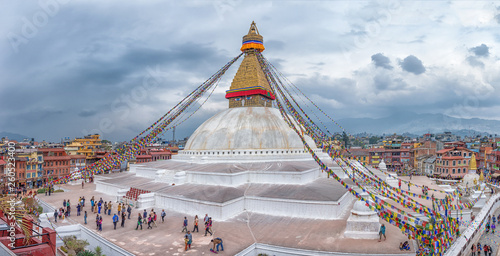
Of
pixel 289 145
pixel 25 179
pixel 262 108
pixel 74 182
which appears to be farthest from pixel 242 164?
pixel 25 179

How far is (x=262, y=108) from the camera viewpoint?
25.1 m

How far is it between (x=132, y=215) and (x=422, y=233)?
12.2 metres

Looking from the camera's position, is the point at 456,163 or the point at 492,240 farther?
the point at 456,163

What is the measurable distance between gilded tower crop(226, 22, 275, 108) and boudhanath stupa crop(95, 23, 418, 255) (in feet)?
0.18

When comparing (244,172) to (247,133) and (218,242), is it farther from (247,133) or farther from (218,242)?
(218,242)

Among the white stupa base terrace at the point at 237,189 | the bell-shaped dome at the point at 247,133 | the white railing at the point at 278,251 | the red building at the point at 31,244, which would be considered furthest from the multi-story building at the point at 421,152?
the red building at the point at 31,244

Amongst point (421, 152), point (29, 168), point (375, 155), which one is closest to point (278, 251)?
point (29, 168)

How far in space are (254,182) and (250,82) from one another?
10031 millimetres

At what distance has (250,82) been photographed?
83.1ft

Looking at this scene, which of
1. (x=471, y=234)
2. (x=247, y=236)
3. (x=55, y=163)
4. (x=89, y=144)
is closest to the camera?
(x=247, y=236)

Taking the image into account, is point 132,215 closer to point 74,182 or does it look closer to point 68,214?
point 68,214

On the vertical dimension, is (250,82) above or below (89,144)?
above

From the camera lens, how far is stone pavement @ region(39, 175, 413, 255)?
33.3 ft

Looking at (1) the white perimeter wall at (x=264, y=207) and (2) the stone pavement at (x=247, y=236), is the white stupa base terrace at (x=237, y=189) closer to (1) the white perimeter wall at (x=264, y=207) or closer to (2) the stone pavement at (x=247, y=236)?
(1) the white perimeter wall at (x=264, y=207)
